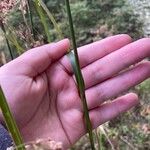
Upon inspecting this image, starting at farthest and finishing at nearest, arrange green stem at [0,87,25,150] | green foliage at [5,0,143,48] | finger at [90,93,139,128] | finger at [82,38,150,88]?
green foliage at [5,0,143,48] → finger at [90,93,139,128] → finger at [82,38,150,88] → green stem at [0,87,25,150]

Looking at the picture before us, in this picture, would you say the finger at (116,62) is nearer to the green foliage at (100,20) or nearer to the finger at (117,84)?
the finger at (117,84)

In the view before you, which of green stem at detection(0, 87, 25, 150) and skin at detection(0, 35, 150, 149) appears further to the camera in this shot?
skin at detection(0, 35, 150, 149)

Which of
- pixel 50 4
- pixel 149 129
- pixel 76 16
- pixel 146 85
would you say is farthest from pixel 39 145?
pixel 50 4

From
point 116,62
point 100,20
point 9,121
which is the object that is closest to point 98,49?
point 116,62

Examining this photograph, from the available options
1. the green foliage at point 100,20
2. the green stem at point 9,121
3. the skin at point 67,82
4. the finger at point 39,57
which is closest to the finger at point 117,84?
the skin at point 67,82

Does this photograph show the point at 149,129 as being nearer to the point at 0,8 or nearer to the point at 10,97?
the point at 10,97

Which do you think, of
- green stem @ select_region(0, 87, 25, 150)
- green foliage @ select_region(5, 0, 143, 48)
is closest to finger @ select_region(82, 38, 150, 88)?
green stem @ select_region(0, 87, 25, 150)

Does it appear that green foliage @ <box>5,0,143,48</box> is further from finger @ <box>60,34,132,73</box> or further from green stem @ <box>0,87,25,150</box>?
green stem @ <box>0,87,25,150</box>
